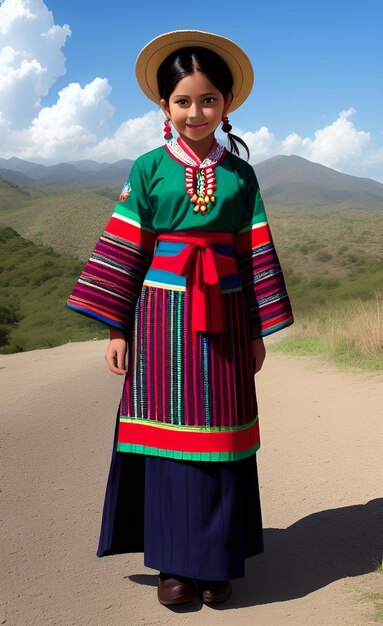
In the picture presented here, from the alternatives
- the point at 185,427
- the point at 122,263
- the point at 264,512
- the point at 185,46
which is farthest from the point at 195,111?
the point at 264,512

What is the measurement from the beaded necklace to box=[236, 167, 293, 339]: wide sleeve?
0.16 metres

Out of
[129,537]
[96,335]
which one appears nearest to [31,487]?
[129,537]

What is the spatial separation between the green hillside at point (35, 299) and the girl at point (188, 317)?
9.99 metres

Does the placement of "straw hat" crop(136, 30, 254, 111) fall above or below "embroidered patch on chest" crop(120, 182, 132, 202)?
above

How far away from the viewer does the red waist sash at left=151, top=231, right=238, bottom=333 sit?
263cm

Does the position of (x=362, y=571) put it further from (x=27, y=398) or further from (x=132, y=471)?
(x=27, y=398)

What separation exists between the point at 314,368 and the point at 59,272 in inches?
607

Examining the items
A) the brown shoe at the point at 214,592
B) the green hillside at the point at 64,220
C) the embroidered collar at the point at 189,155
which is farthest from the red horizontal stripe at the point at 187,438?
the green hillside at the point at 64,220

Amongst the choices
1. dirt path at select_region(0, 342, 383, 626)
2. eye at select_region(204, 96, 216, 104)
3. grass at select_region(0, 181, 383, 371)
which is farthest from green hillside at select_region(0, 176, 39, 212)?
eye at select_region(204, 96, 216, 104)

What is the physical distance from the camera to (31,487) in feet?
14.1

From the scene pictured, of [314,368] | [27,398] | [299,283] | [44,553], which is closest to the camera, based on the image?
[44,553]

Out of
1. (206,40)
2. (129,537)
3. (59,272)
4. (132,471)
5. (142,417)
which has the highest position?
(59,272)

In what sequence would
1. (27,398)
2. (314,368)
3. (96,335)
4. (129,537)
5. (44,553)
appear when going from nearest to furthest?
(129,537)
(44,553)
(27,398)
(314,368)
(96,335)

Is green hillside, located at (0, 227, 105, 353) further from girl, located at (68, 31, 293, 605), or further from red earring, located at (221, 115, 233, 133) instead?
red earring, located at (221, 115, 233, 133)
